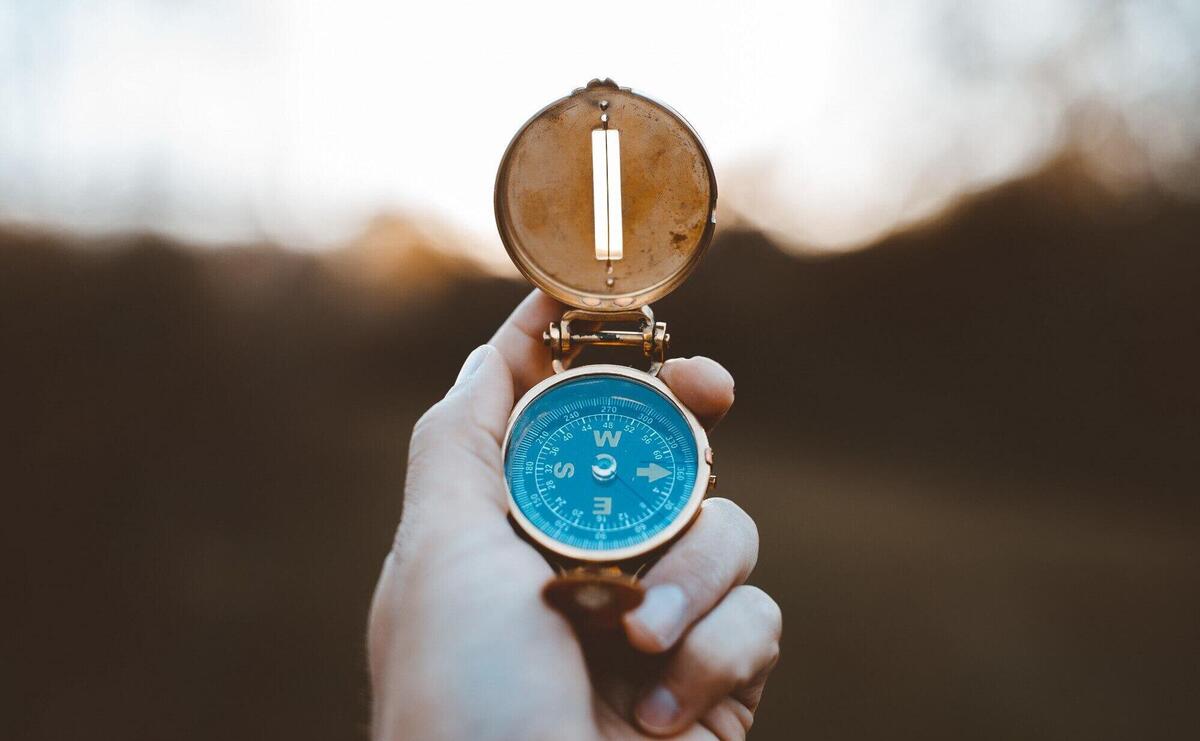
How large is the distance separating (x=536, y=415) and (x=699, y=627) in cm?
66

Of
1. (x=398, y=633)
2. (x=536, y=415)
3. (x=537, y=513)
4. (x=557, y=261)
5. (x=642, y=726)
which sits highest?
(x=557, y=261)

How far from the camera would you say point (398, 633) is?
2.13 m

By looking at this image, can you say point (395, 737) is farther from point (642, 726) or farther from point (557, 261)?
point (557, 261)

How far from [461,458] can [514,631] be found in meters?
0.46

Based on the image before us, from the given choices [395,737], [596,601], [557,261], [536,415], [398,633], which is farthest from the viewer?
[557,261]

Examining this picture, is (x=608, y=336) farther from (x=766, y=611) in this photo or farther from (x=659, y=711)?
(x=659, y=711)

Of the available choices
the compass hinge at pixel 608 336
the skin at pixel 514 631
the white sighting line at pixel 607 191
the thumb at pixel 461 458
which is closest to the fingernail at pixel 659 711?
the skin at pixel 514 631

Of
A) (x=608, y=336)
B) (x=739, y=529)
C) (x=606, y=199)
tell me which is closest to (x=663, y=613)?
(x=739, y=529)

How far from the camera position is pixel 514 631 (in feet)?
6.45

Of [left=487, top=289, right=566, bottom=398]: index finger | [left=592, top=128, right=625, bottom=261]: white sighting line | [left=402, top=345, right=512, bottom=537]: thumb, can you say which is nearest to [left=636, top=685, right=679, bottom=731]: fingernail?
[left=402, top=345, right=512, bottom=537]: thumb

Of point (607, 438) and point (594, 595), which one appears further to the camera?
point (607, 438)

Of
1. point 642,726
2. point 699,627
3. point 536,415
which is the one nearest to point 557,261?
point 536,415

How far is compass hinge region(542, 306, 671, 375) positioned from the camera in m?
2.50

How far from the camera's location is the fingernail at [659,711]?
2020mm
